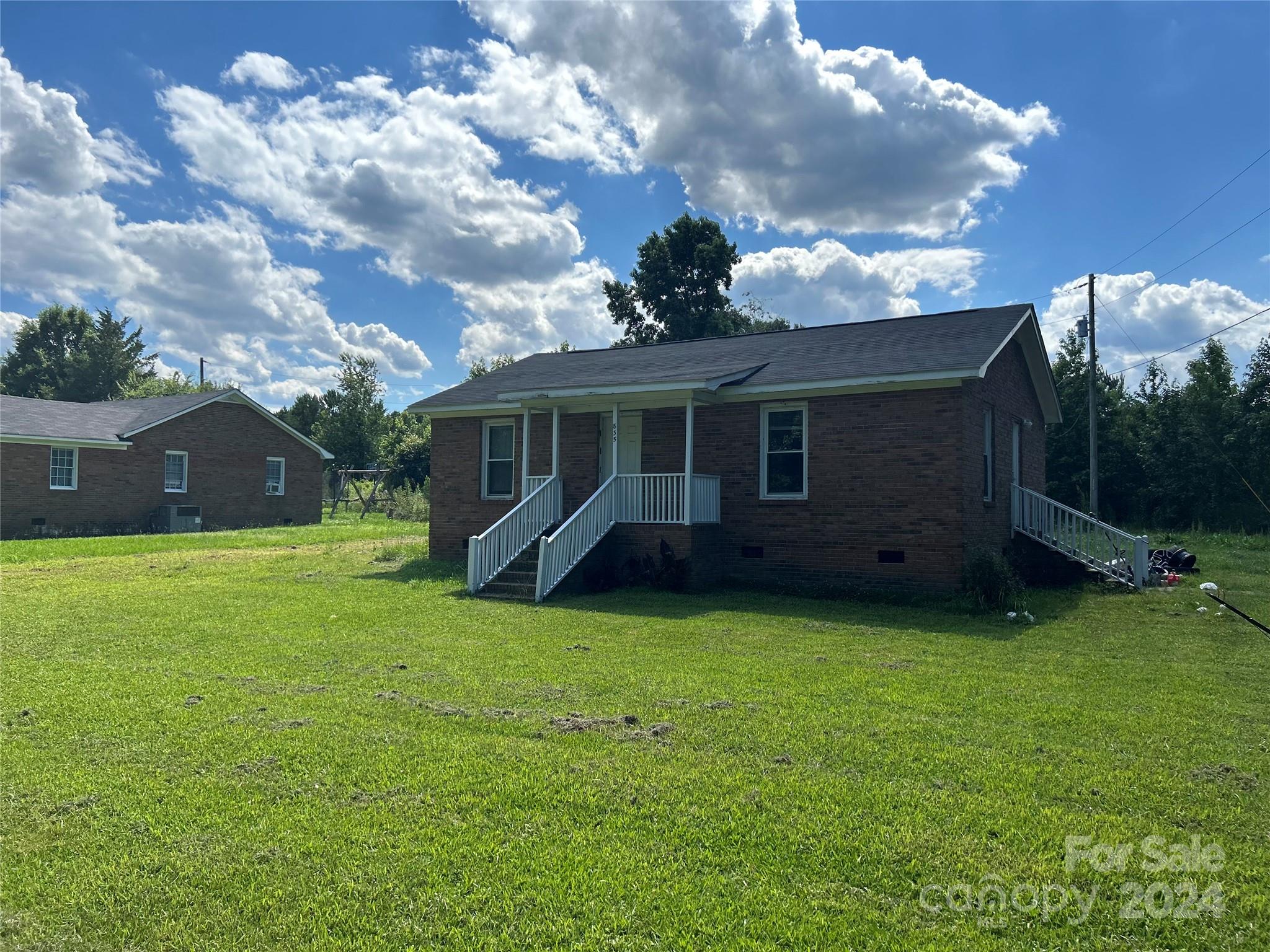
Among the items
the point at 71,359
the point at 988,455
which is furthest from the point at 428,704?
the point at 71,359

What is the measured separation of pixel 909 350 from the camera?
14328mm

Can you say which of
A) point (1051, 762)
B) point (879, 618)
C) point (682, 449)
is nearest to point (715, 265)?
point (682, 449)

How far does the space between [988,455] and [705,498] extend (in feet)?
16.8

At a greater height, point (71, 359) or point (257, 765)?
point (71, 359)

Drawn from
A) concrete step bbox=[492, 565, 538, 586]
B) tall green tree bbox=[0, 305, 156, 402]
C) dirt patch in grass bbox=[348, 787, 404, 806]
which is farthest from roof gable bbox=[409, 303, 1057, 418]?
tall green tree bbox=[0, 305, 156, 402]

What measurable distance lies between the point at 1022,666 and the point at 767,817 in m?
5.00

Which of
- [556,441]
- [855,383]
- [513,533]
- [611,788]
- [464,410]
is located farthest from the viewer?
[464,410]

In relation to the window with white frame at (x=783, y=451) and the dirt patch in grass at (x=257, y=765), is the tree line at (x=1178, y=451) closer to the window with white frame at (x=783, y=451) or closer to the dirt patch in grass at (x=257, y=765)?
the window with white frame at (x=783, y=451)

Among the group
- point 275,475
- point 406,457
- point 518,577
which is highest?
point 406,457

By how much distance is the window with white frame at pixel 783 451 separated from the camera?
564 inches

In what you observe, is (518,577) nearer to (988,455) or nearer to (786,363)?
(786,363)

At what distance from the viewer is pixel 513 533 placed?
14094mm

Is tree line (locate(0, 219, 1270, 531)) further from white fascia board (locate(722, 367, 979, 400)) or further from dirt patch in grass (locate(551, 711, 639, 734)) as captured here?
dirt patch in grass (locate(551, 711, 639, 734))

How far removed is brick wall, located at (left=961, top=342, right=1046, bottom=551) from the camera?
1340 centimetres
